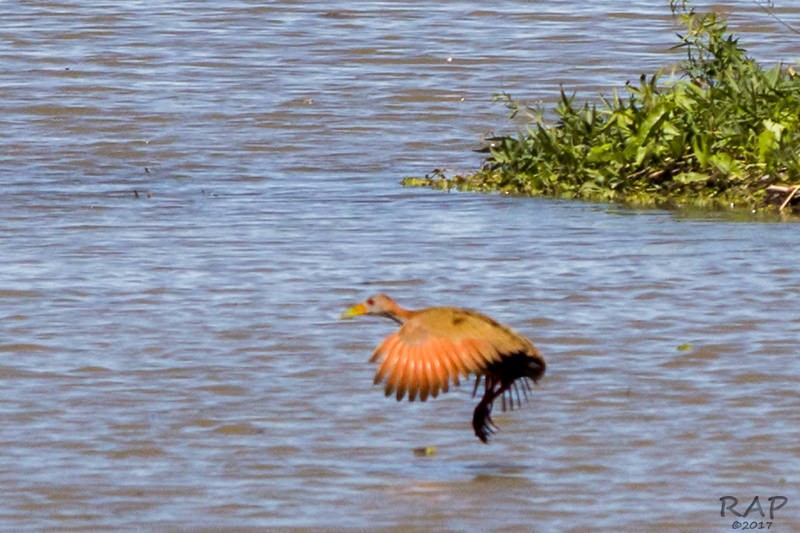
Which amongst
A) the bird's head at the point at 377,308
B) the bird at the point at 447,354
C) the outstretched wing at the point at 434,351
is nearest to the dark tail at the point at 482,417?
the bird at the point at 447,354

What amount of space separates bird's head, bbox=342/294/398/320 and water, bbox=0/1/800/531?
409 mm

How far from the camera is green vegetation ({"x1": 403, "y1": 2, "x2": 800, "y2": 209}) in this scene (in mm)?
10641

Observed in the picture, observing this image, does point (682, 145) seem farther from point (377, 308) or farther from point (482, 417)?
point (482, 417)

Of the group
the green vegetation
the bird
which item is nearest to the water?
the bird

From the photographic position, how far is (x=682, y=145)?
35.6 feet

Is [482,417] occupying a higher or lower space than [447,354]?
lower

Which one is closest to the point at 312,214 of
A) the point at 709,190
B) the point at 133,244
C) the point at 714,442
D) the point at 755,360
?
the point at 133,244

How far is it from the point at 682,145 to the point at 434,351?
5.41m

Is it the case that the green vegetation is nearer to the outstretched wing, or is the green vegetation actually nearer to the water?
the water

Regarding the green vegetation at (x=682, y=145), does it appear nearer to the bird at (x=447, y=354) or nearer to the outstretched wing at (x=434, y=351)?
the bird at (x=447, y=354)

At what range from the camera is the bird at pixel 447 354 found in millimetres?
5676

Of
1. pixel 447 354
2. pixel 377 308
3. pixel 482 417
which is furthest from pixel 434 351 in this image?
pixel 377 308

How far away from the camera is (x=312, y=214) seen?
10.7m

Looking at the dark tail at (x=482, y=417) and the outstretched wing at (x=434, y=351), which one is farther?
the dark tail at (x=482, y=417)
